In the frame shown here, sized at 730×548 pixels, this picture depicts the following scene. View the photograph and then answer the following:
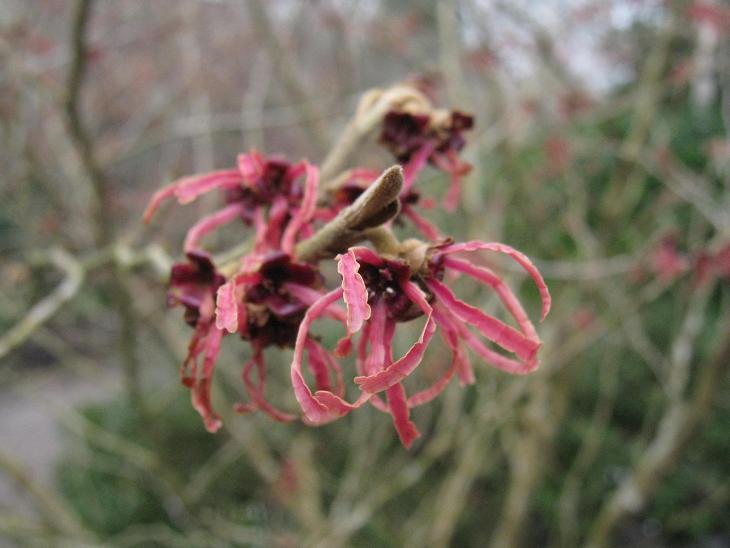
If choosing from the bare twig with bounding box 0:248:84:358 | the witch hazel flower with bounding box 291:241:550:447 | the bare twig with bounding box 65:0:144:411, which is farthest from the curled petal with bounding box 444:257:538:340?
the bare twig with bounding box 65:0:144:411

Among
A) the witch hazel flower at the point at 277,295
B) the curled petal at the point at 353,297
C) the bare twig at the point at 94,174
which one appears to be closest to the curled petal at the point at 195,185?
the witch hazel flower at the point at 277,295

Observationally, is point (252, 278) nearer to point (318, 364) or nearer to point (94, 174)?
point (318, 364)

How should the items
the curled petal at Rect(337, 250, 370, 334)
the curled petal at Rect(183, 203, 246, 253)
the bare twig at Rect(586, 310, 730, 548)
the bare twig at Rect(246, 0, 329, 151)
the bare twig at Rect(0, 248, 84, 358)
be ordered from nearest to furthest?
the curled petal at Rect(337, 250, 370, 334), the curled petal at Rect(183, 203, 246, 253), the bare twig at Rect(0, 248, 84, 358), the bare twig at Rect(586, 310, 730, 548), the bare twig at Rect(246, 0, 329, 151)

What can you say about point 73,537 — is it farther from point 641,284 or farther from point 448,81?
point 641,284

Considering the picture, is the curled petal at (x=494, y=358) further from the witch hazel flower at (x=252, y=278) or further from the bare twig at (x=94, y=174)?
the bare twig at (x=94, y=174)

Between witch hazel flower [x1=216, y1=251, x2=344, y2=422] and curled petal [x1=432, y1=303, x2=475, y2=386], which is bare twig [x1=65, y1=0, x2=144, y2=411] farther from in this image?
curled petal [x1=432, y1=303, x2=475, y2=386]

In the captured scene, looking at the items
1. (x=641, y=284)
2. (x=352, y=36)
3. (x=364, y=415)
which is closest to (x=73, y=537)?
(x=364, y=415)
